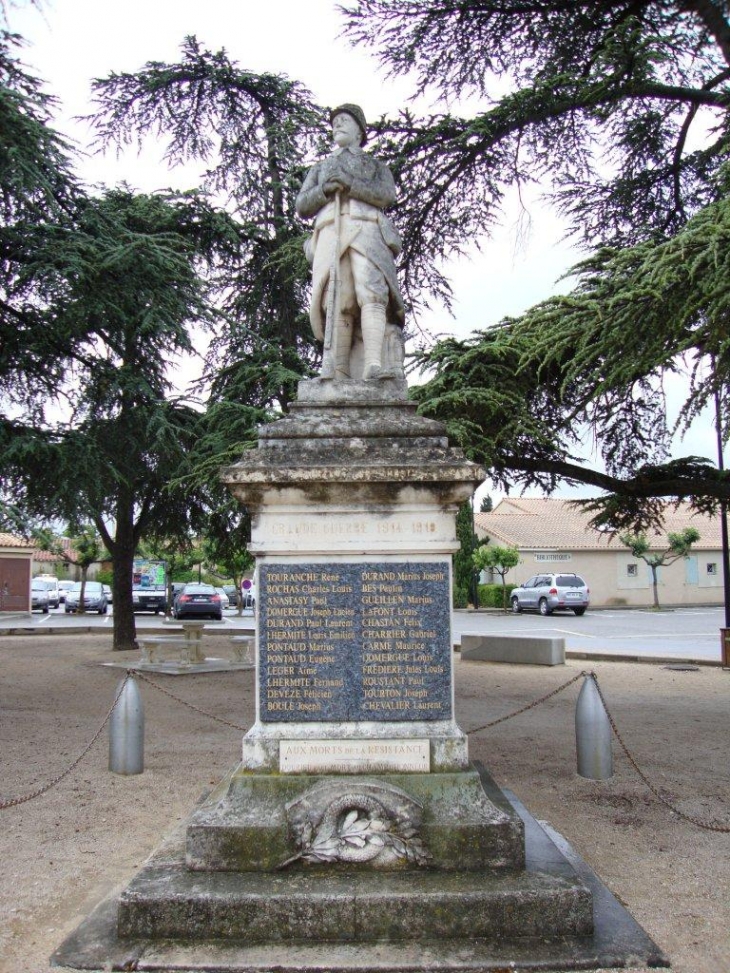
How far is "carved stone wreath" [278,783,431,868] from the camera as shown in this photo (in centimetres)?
390

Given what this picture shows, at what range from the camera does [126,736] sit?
7.09 metres

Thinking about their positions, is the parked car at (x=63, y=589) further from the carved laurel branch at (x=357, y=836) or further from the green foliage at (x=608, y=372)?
the carved laurel branch at (x=357, y=836)

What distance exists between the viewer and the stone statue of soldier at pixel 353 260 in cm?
514

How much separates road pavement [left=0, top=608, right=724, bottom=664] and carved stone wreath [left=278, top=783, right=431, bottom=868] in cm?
780

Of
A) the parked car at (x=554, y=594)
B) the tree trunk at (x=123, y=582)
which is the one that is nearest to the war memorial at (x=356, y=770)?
the tree trunk at (x=123, y=582)

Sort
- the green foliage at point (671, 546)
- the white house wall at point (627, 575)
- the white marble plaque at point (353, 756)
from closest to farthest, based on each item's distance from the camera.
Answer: the white marble plaque at point (353, 756)
the green foliage at point (671, 546)
the white house wall at point (627, 575)

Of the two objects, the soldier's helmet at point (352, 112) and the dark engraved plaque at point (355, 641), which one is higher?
the soldier's helmet at point (352, 112)

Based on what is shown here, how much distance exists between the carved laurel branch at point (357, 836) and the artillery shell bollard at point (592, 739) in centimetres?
339

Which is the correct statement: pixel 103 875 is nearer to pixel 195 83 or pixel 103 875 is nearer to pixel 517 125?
pixel 517 125

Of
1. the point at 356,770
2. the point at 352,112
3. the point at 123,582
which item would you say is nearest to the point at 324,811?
the point at 356,770

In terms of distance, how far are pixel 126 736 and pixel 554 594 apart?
26.6 metres

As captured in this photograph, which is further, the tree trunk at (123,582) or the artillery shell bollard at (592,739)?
the tree trunk at (123,582)

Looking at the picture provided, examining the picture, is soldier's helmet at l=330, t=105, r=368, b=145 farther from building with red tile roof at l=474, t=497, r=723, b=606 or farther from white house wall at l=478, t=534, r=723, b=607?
white house wall at l=478, t=534, r=723, b=607

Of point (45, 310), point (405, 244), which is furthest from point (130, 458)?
point (405, 244)
